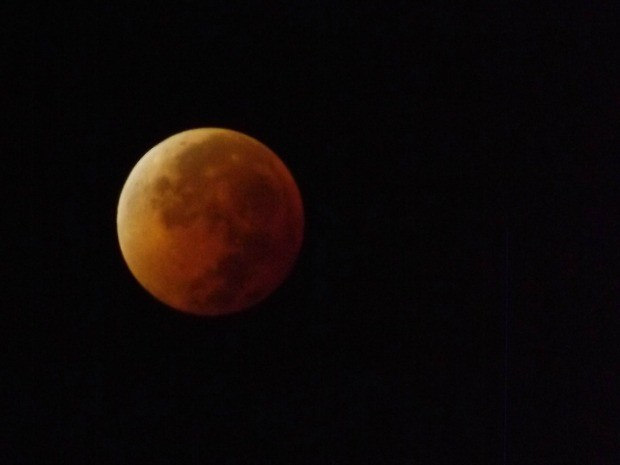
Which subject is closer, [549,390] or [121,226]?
[121,226]

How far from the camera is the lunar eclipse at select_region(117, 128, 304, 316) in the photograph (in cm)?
293

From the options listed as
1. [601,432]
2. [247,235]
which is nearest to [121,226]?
[247,235]

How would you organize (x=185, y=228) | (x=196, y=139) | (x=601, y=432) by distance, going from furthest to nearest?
(x=601, y=432), (x=196, y=139), (x=185, y=228)

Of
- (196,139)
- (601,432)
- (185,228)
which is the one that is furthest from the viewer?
(601,432)

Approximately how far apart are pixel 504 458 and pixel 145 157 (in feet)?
9.11

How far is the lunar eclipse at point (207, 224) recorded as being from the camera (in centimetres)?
293

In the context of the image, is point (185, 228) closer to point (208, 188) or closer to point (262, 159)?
point (208, 188)

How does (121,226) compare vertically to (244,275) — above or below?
above

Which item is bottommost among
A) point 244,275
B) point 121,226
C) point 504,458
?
point 504,458

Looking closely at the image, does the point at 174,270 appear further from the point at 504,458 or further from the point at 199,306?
the point at 504,458

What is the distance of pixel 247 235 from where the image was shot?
2975 millimetres

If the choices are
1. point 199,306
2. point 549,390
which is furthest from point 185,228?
point 549,390

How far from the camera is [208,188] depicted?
2965mm

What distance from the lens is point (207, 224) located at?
9.58ft
